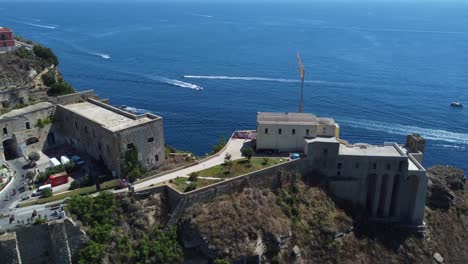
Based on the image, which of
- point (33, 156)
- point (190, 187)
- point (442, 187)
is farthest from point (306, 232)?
point (33, 156)

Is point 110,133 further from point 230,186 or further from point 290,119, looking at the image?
point 290,119

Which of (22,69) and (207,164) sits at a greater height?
(22,69)

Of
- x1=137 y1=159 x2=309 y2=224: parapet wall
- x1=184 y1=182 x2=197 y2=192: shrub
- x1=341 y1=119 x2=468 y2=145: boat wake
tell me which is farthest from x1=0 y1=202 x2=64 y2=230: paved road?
x1=341 y1=119 x2=468 y2=145: boat wake

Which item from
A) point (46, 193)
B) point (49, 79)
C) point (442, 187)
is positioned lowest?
point (442, 187)

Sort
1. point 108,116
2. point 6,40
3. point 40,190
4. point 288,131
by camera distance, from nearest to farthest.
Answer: point 40,190 → point 108,116 → point 288,131 → point 6,40

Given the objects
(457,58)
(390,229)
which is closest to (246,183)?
(390,229)

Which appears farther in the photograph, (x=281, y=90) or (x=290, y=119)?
(x=281, y=90)

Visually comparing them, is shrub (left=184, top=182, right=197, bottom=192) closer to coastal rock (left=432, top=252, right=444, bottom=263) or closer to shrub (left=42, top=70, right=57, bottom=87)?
Answer: coastal rock (left=432, top=252, right=444, bottom=263)

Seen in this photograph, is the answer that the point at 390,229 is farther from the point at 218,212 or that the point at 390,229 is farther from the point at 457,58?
the point at 457,58
